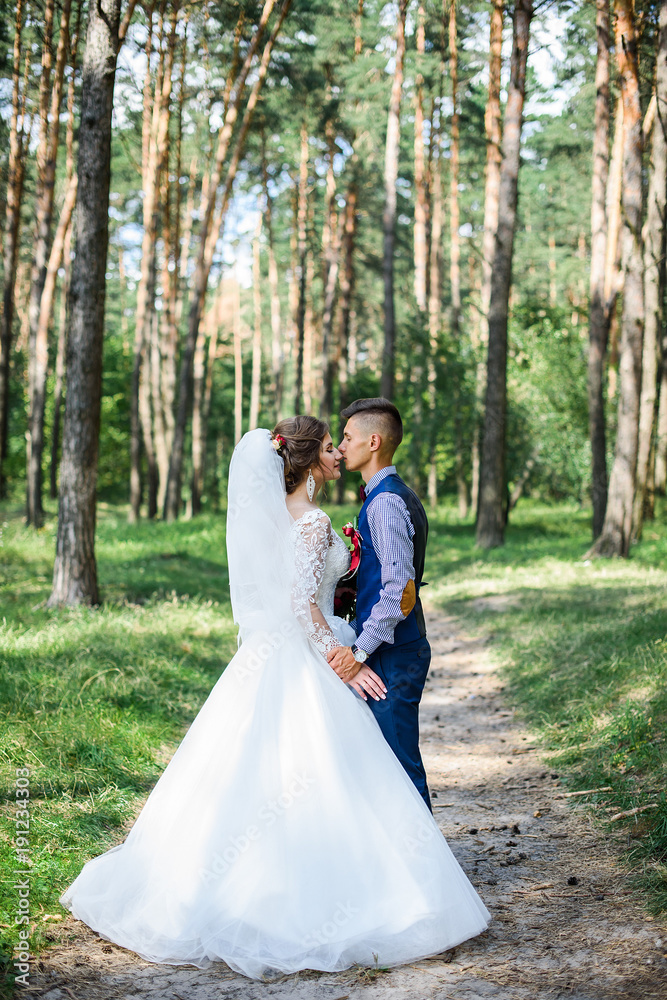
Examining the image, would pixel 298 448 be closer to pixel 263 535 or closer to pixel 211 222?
pixel 263 535

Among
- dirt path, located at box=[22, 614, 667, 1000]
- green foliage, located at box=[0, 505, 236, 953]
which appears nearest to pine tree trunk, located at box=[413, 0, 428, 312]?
green foliage, located at box=[0, 505, 236, 953]

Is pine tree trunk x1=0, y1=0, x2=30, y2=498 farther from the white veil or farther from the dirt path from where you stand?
the dirt path

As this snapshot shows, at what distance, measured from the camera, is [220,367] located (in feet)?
155

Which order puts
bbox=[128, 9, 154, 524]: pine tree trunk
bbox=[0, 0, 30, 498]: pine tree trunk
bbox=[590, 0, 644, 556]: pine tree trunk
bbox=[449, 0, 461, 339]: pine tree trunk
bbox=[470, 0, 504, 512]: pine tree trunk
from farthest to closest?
1. bbox=[449, 0, 461, 339]: pine tree trunk
2. bbox=[128, 9, 154, 524]: pine tree trunk
3. bbox=[470, 0, 504, 512]: pine tree trunk
4. bbox=[0, 0, 30, 498]: pine tree trunk
5. bbox=[590, 0, 644, 556]: pine tree trunk

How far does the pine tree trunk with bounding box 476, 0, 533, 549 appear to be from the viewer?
15.7 metres

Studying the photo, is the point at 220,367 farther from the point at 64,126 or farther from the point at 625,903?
the point at 625,903

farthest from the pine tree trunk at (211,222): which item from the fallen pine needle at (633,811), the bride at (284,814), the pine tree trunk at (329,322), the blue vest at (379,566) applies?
the fallen pine needle at (633,811)

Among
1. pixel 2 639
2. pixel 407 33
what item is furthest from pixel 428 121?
pixel 2 639

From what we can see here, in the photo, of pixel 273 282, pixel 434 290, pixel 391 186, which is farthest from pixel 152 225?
pixel 434 290

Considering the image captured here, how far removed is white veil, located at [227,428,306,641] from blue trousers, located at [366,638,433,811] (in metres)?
0.47

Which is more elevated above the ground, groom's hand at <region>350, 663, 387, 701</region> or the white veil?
the white veil

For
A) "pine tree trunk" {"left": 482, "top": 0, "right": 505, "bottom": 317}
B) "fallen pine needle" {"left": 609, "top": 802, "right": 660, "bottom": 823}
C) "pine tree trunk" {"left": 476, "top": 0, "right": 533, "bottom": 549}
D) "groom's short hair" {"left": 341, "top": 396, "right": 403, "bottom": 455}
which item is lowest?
"fallen pine needle" {"left": 609, "top": 802, "right": 660, "bottom": 823}

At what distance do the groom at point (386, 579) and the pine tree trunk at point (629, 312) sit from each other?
443 inches

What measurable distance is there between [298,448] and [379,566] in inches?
26.9
